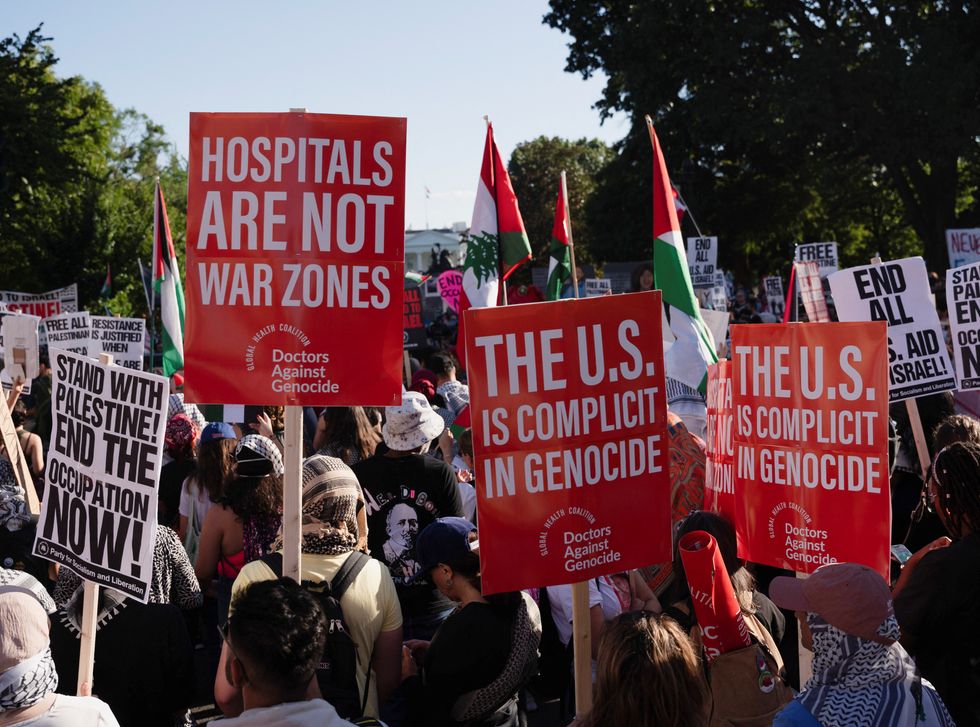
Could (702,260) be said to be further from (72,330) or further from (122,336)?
(72,330)

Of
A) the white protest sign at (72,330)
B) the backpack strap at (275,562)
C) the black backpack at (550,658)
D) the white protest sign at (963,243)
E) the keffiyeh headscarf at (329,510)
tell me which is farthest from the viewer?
the white protest sign at (963,243)

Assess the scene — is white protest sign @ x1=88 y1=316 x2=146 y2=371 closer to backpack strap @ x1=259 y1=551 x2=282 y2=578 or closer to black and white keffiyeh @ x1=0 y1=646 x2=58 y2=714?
backpack strap @ x1=259 y1=551 x2=282 y2=578

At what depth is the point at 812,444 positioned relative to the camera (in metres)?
4.31

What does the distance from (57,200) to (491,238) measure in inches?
1198

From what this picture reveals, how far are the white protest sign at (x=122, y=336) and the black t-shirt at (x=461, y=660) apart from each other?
799 cm

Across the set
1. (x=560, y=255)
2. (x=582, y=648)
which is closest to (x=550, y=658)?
(x=582, y=648)

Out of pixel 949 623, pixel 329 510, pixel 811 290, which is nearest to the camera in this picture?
pixel 949 623

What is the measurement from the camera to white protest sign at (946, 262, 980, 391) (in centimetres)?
707

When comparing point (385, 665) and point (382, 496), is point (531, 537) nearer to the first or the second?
point (385, 665)

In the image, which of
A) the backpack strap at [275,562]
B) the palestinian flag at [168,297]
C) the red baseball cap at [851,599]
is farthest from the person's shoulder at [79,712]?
the palestinian flag at [168,297]

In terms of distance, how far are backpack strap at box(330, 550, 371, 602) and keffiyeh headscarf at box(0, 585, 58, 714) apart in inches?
42.6

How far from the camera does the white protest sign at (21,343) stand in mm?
9914

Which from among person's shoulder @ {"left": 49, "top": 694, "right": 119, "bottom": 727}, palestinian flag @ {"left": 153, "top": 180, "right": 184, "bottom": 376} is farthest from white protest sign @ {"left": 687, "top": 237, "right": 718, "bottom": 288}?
person's shoulder @ {"left": 49, "top": 694, "right": 119, "bottom": 727}

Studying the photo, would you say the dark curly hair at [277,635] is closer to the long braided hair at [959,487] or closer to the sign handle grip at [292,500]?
the sign handle grip at [292,500]
